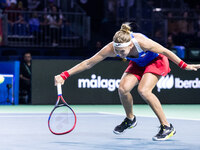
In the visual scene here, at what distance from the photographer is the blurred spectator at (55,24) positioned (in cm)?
1856

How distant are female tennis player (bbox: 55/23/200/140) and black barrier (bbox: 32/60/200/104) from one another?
6.72m

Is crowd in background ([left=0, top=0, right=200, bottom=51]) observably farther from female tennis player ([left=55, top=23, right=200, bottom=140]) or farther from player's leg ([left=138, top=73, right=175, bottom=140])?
player's leg ([left=138, top=73, right=175, bottom=140])

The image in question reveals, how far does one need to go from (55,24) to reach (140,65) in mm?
10746

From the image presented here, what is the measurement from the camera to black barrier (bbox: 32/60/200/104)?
587 inches

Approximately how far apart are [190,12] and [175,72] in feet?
18.4

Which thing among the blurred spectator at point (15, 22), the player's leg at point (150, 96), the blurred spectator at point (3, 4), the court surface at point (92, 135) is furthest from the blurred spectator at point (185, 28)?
the player's leg at point (150, 96)

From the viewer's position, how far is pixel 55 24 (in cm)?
1858

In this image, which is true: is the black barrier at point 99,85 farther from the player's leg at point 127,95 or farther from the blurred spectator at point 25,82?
the player's leg at point 127,95

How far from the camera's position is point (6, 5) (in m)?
18.4

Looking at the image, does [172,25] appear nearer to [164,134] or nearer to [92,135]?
[92,135]

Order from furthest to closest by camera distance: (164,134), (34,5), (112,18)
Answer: (112,18) < (34,5) < (164,134)

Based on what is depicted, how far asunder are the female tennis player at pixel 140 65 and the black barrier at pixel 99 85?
6.72 meters

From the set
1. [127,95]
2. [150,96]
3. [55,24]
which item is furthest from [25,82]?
[150,96]

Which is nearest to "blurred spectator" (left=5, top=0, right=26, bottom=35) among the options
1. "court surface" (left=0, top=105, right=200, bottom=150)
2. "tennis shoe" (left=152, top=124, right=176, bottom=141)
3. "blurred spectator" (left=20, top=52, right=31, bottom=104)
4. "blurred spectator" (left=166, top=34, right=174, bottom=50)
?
"blurred spectator" (left=20, top=52, right=31, bottom=104)
